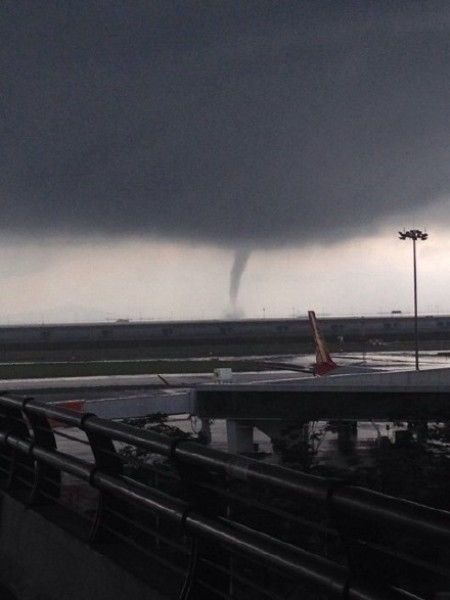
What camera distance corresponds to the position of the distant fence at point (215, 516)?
11.8 feet

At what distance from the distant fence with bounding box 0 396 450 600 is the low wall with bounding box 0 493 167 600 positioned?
13 centimetres

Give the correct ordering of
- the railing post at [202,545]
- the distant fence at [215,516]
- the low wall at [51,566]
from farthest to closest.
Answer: the low wall at [51,566] < the railing post at [202,545] < the distant fence at [215,516]

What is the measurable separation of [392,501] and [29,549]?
5.30 metres

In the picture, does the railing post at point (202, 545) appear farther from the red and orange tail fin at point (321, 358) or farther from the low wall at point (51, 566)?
the red and orange tail fin at point (321, 358)

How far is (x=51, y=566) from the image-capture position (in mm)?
7172

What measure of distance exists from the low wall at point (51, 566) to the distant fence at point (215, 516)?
13 centimetres

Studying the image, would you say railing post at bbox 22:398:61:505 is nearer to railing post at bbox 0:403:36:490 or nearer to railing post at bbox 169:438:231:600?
railing post at bbox 0:403:36:490

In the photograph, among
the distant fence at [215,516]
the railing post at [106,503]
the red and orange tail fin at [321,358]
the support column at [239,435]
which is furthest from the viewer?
the red and orange tail fin at [321,358]

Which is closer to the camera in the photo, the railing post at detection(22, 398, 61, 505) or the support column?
the railing post at detection(22, 398, 61, 505)

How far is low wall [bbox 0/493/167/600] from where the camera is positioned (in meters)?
5.96

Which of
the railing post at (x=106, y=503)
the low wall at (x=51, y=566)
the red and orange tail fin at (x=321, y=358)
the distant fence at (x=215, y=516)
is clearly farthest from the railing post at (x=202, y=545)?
the red and orange tail fin at (x=321, y=358)

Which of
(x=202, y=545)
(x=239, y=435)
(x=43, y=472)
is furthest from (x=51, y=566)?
(x=239, y=435)

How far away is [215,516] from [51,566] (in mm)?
2671

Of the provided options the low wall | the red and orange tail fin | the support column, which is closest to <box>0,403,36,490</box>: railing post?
the low wall
